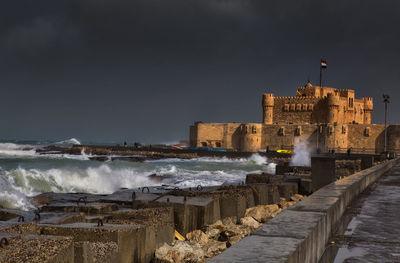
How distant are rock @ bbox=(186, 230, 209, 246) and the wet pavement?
2.29 meters

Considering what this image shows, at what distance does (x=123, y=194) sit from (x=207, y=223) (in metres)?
2.32

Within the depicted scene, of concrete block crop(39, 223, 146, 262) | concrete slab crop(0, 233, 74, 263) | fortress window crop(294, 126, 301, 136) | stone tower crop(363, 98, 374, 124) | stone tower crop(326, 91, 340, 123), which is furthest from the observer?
stone tower crop(363, 98, 374, 124)

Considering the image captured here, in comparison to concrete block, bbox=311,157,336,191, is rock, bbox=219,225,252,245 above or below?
below

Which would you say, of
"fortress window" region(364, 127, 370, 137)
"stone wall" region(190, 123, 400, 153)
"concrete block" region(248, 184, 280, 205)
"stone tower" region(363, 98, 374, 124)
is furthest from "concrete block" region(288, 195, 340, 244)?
"stone tower" region(363, 98, 374, 124)

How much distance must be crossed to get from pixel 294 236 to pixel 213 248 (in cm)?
330

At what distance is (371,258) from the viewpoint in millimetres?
3342

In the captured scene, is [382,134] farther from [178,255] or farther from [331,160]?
[178,255]

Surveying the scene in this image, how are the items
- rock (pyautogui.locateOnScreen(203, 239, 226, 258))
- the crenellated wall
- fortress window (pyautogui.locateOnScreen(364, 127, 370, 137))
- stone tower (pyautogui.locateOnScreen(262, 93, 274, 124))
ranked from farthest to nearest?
stone tower (pyautogui.locateOnScreen(262, 93, 274, 124)) → the crenellated wall → fortress window (pyautogui.locateOnScreen(364, 127, 370, 137)) → rock (pyautogui.locateOnScreen(203, 239, 226, 258))

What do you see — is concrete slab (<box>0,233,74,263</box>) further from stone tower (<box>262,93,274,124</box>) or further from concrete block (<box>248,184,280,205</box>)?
stone tower (<box>262,93,274,124</box>)

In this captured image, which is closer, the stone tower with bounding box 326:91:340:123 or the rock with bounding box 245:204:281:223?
the rock with bounding box 245:204:281:223

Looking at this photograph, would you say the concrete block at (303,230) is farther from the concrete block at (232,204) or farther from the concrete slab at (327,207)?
the concrete block at (232,204)

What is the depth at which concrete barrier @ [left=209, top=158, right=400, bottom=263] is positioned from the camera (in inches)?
95.2

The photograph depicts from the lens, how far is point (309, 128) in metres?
57.5

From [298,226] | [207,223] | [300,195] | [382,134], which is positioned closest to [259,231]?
[298,226]
